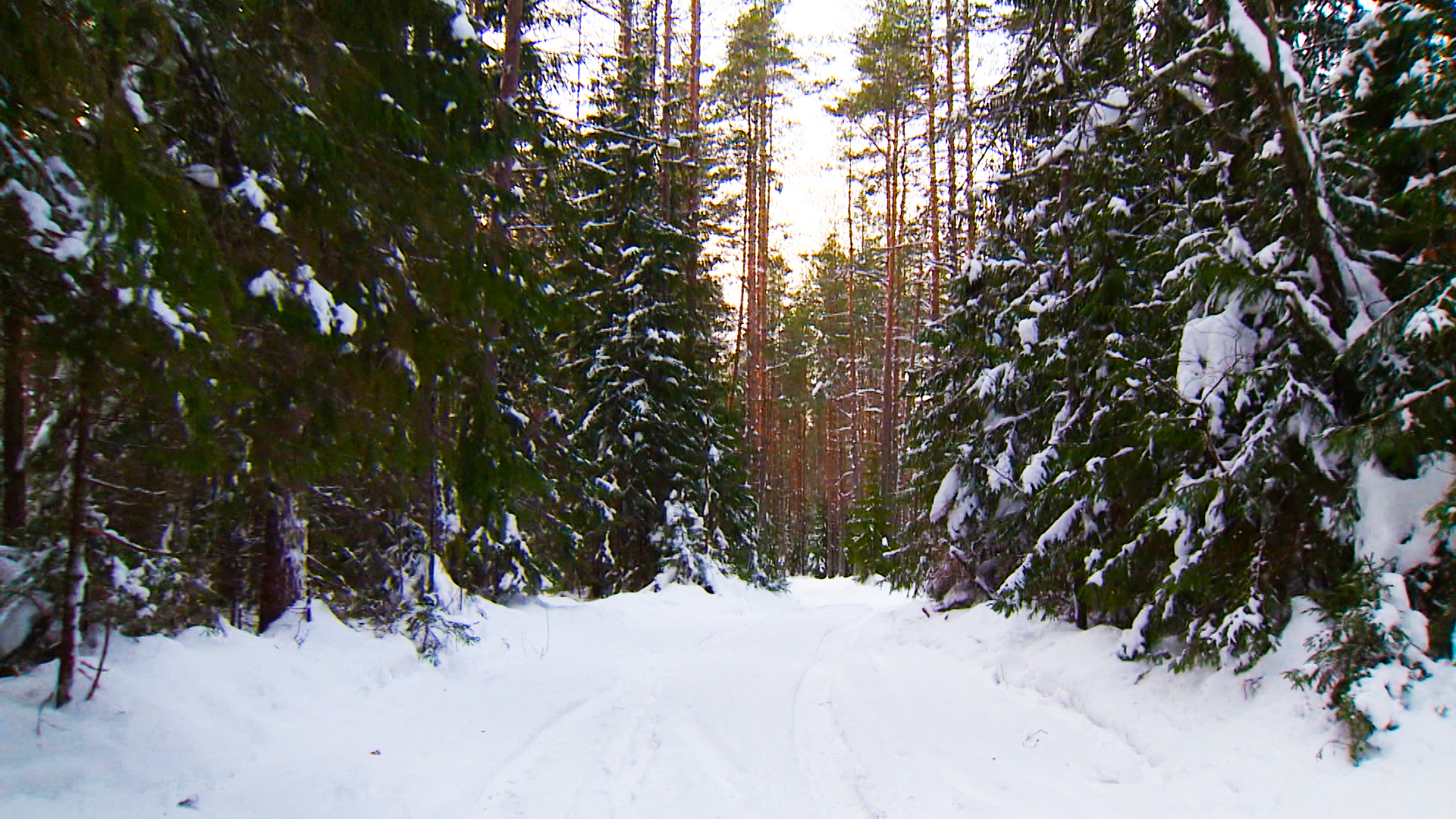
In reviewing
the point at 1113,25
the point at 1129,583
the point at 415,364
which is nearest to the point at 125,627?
the point at 415,364

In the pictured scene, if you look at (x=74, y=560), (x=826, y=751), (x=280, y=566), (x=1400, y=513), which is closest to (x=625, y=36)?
(x=280, y=566)

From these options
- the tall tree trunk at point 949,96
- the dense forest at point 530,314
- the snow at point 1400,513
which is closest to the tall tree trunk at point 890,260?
the tall tree trunk at point 949,96

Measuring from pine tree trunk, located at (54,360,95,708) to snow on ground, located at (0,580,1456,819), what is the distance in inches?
8.0

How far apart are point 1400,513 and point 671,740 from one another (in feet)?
16.5

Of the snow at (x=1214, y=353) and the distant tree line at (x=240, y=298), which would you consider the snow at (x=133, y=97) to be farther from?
the snow at (x=1214, y=353)

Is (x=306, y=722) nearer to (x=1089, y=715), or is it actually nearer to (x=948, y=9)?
(x=1089, y=715)

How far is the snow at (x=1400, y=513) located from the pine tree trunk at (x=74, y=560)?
7076 mm

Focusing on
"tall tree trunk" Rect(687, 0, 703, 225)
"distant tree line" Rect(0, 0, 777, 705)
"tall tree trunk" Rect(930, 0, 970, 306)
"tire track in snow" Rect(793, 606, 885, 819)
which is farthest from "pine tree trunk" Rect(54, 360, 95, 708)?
"tall tree trunk" Rect(930, 0, 970, 306)

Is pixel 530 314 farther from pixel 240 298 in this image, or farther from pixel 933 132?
pixel 933 132

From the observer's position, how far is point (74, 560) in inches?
163

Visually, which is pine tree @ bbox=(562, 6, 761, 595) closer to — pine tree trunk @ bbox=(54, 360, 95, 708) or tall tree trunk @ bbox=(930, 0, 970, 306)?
tall tree trunk @ bbox=(930, 0, 970, 306)

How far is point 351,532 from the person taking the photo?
886cm

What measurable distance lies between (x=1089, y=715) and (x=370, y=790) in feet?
17.9

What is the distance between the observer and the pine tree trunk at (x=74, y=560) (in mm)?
4043
